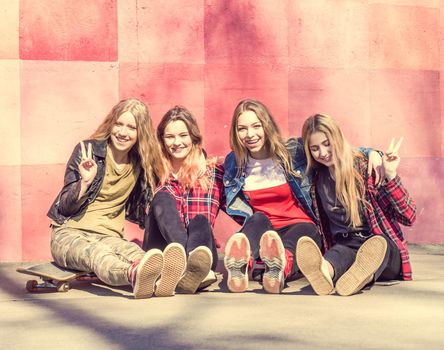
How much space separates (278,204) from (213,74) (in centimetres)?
166

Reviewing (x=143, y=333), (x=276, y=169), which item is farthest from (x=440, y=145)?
(x=143, y=333)

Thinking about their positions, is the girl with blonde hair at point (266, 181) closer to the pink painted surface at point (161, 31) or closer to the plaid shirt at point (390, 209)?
the plaid shirt at point (390, 209)

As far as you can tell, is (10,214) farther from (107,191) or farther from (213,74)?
(213,74)

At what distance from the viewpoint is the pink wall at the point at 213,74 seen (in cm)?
639

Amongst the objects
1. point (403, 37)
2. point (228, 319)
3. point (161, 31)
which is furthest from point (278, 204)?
point (403, 37)

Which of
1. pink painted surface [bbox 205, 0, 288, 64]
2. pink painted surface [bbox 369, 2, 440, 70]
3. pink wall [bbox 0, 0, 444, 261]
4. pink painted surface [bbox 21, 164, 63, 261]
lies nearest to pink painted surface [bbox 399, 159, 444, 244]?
pink wall [bbox 0, 0, 444, 261]

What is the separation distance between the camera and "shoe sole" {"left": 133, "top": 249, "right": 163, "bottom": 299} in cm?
440

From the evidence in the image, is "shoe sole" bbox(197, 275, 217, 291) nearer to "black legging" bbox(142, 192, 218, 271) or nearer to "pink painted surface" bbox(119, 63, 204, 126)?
"black legging" bbox(142, 192, 218, 271)

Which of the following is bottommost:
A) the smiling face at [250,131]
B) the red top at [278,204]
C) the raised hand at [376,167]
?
the red top at [278,204]

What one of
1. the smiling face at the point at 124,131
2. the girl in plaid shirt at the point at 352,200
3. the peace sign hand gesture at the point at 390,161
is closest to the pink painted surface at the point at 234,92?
the smiling face at the point at 124,131

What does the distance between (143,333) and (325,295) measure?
1.35 m

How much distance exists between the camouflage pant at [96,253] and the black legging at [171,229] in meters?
0.13

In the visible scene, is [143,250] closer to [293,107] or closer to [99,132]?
[99,132]

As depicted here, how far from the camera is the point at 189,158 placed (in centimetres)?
546
